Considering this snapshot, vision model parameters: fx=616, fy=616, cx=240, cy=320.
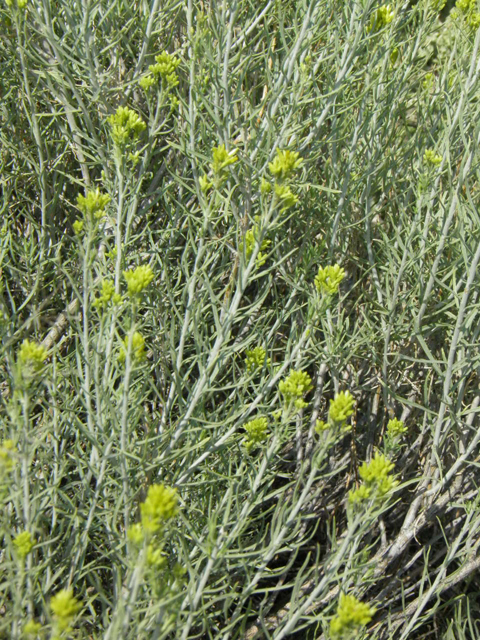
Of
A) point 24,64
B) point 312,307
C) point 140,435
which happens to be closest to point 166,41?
point 24,64

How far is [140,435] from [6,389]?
494mm

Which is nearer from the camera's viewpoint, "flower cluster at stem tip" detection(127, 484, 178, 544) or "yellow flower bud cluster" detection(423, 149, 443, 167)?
"flower cluster at stem tip" detection(127, 484, 178, 544)

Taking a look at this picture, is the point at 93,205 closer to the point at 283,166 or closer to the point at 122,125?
the point at 122,125

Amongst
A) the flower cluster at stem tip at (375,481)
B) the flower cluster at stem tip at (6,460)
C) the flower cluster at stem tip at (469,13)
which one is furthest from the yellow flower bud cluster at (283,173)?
the flower cluster at stem tip at (469,13)

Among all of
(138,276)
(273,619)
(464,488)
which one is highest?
(138,276)

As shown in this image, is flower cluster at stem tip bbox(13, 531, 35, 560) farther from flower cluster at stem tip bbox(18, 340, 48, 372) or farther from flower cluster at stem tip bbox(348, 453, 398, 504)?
flower cluster at stem tip bbox(348, 453, 398, 504)

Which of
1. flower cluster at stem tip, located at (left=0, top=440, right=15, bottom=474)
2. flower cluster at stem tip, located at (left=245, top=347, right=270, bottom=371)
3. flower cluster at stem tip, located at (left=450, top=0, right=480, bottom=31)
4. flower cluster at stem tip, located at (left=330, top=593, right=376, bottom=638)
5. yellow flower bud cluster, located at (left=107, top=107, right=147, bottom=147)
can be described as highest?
flower cluster at stem tip, located at (left=450, top=0, right=480, bottom=31)

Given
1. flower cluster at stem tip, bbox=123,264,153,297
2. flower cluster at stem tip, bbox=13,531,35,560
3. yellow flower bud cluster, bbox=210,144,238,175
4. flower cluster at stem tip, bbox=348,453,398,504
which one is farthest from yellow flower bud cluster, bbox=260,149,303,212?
flower cluster at stem tip, bbox=13,531,35,560

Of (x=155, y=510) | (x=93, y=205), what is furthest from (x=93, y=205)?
(x=155, y=510)

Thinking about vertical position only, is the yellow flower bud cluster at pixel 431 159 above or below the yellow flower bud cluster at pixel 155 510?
above

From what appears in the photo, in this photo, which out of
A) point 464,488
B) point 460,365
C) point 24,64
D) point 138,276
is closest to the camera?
point 138,276

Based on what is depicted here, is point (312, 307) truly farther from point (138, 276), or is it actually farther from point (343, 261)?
point (343, 261)

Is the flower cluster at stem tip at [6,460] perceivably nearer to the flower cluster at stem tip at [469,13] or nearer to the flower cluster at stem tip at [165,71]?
the flower cluster at stem tip at [165,71]

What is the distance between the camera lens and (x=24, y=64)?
2.01 meters
